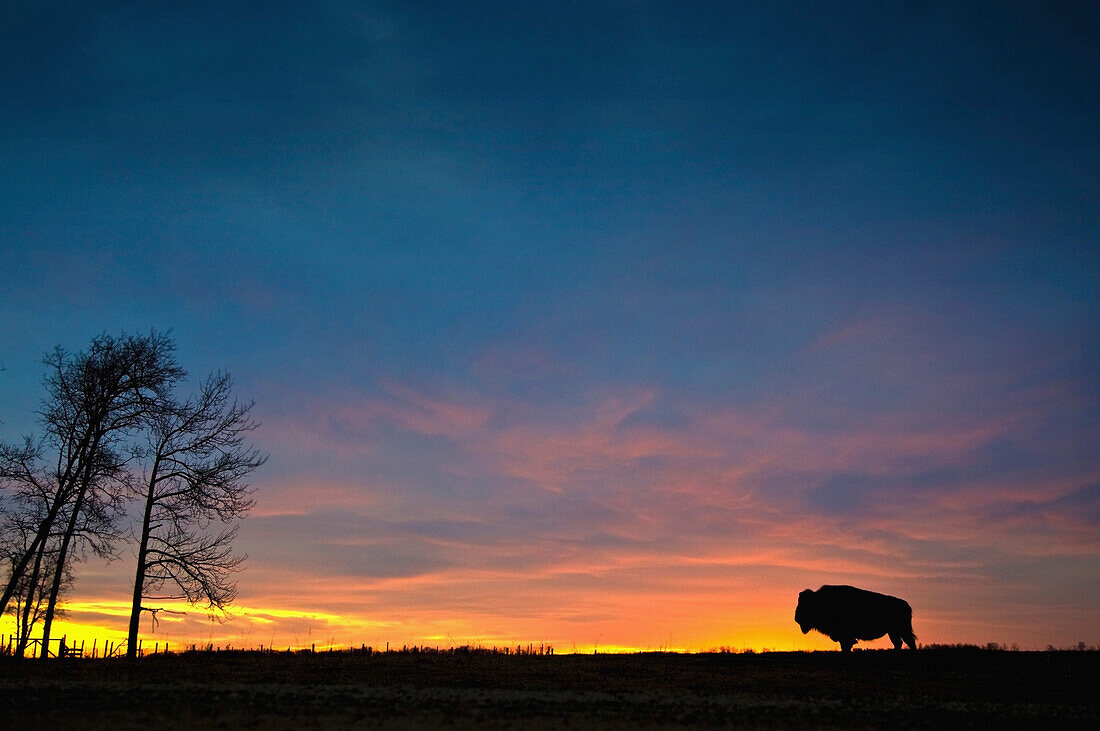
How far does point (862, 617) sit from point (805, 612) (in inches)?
125

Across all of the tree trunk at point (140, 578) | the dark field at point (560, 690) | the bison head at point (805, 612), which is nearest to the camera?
the dark field at point (560, 690)

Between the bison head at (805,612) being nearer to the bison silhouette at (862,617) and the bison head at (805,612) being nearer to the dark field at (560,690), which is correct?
the bison silhouette at (862,617)

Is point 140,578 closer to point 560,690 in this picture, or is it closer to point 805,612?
point 560,690

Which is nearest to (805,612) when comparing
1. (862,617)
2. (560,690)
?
(862,617)

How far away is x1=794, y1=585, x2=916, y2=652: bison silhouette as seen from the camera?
139 feet

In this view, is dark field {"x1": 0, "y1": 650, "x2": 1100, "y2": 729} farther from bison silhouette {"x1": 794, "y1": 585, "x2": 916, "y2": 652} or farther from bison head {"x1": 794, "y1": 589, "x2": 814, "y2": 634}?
bison head {"x1": 794, "y1": 589, "x2": 814, "y2": 634}

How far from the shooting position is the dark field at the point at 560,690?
67.0 ft

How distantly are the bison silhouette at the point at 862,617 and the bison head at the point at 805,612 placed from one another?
47cm

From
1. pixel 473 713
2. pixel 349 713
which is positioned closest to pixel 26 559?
pixel 349 713

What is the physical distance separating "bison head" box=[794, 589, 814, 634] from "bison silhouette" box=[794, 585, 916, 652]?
0.47 meters

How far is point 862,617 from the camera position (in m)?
42.5

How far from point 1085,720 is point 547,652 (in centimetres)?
2268

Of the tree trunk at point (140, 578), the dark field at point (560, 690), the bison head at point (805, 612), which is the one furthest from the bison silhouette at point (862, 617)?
the tree trunk at point (140, 578)

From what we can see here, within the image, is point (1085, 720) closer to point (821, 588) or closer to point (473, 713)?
point (473, 713)
